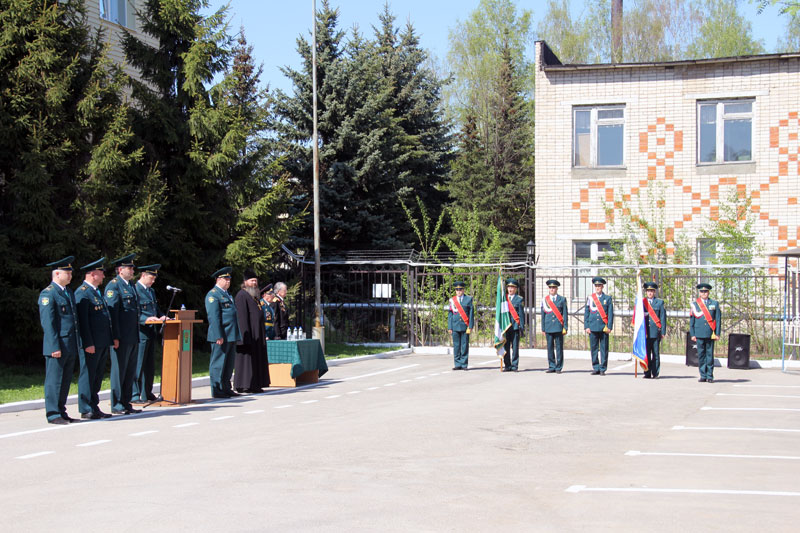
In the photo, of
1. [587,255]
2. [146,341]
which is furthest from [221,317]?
[587,255]

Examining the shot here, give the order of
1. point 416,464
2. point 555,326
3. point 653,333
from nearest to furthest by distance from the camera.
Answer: point 416,464, point 653,333, point 555,326

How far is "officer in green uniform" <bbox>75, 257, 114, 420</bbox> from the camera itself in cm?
1194

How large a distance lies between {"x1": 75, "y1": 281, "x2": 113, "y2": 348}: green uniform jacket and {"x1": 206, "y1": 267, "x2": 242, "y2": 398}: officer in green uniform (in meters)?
2.38

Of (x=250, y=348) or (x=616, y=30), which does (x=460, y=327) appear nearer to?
(x=250, y=348)

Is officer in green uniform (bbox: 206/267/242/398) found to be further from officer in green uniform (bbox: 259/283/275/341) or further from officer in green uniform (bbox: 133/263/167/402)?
officer in green uniform (bbox: 259/283/275/341)

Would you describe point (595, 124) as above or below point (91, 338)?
above

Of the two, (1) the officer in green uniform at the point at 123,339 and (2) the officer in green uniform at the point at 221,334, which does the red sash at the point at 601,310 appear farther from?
(1) the officer in green uniform at the point at 123,339

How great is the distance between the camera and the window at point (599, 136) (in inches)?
1090

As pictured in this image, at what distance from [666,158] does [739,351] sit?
8.28 m

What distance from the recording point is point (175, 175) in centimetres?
2162

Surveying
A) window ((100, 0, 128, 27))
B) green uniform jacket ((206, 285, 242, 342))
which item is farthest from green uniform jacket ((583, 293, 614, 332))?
window ((100, 0, 128, 27))

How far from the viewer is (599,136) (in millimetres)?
27859

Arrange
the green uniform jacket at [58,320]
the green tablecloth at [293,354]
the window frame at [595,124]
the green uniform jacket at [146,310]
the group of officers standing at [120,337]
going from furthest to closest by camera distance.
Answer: the window frame at [595,124]
the green tablecloth at [293,354]
the green uniform jacket at [146,310]
the group of officers standing at [120,337]
the green uniform jacket at [58,320]

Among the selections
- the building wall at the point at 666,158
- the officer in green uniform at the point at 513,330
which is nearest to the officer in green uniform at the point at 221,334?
the officer in green uniform at the point at 513,330
